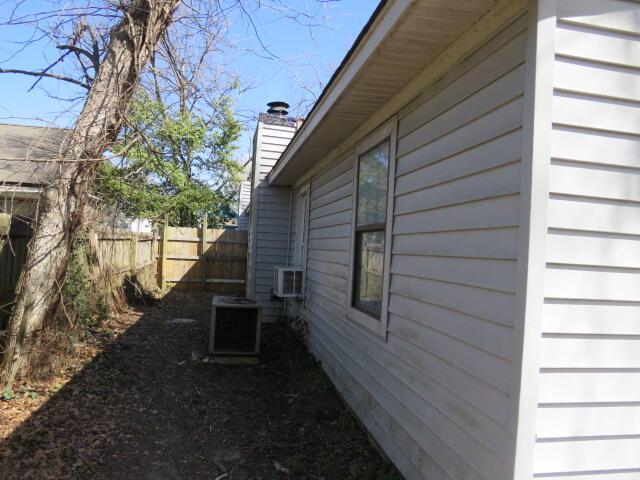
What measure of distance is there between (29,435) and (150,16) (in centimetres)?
444

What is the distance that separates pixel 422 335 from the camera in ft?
→ 10.6

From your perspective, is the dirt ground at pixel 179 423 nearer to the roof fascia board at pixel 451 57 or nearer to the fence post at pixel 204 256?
the roof fascia board at pixel 451 57

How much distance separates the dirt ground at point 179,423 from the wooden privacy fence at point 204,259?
24.7ft

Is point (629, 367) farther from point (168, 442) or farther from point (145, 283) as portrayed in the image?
point (145, 283)

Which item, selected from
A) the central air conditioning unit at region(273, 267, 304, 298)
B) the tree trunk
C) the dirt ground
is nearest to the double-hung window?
the dirt ground

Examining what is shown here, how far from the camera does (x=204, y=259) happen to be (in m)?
14.5

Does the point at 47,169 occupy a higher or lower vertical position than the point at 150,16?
lower

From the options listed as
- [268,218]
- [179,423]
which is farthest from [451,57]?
[268,218]

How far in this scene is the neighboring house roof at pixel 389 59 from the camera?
261cm

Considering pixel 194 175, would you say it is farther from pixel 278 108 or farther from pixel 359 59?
pixel 359 59

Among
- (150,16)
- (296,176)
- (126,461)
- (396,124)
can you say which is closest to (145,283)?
(296,176)

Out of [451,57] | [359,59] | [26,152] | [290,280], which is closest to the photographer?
[451,57]

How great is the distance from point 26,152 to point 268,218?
15.5 feet

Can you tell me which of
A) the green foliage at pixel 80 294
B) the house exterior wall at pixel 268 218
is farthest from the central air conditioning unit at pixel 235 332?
the house exterior wall at pixel 268 218
